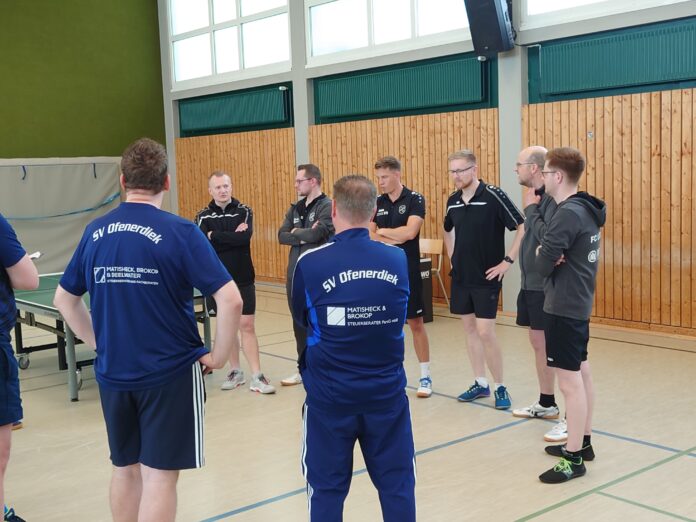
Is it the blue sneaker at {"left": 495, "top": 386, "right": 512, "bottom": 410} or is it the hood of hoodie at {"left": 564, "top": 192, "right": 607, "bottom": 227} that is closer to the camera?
the hood of hoodie at {"left": 564, "top": 192, "right": 607, "bottom": 227}

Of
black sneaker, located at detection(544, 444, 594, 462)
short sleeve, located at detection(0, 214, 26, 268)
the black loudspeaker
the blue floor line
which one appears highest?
the black loudspeaker

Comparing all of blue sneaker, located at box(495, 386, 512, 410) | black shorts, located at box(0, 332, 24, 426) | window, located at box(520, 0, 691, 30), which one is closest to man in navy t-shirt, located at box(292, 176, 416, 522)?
black shorts, located at box(0, 332, 24, 426)

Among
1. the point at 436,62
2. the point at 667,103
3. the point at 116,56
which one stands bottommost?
the point at 667,103

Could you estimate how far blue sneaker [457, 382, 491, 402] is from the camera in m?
5.59

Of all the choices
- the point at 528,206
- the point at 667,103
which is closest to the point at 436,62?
the point at 667,103

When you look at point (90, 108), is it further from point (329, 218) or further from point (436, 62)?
point (329, 218)

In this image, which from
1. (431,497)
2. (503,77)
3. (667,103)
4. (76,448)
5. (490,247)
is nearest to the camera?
(431,497)

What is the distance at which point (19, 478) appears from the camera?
4.46 meters

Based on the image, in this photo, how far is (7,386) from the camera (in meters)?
3.06

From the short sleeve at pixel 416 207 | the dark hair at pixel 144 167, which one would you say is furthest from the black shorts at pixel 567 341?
the dark hair at pixel 144 167

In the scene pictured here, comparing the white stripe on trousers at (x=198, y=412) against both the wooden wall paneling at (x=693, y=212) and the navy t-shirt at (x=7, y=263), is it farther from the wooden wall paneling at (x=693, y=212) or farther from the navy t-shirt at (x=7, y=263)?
the wooden wall paneling at (x=693, y=212)

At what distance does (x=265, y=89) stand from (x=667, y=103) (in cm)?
670

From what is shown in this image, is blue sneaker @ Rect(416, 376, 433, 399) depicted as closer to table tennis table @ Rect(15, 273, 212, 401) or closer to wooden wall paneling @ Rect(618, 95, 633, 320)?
table tennis table @ Rect(15, 273, 212, 401)

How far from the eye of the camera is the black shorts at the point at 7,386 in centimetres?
304
